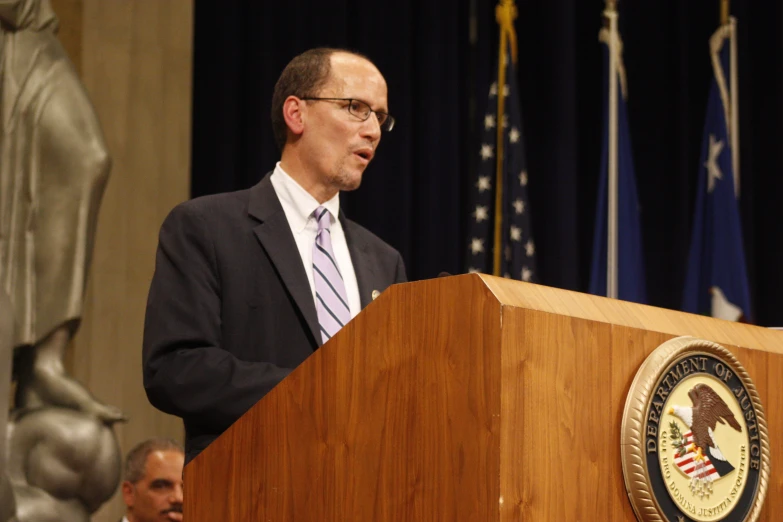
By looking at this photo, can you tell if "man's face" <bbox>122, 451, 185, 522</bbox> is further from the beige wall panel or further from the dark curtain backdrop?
the dark curtain backdrop

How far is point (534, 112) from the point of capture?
7.37 metres

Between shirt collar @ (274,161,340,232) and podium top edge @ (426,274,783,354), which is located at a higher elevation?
shirt collar @ (274,161,340,232)

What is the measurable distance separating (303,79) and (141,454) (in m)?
2.83

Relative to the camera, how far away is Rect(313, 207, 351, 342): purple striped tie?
239 centimetres

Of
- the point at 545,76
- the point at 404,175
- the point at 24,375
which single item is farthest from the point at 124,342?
the point at 545,76

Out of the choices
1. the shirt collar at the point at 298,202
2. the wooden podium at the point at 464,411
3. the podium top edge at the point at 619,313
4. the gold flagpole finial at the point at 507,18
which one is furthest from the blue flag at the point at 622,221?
the wooden podium at the point at 464,411

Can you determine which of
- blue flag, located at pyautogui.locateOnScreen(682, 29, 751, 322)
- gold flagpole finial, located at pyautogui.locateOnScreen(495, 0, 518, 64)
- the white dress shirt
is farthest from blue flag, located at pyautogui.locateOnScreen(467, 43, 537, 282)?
the white dress shirt

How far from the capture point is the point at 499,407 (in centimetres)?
149

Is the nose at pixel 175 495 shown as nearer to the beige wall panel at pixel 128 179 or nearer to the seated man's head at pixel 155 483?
the seated man's head at pixel 155 483

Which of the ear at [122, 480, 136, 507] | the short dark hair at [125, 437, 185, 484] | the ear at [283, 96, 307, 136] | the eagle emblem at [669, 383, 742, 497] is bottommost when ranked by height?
the ear at [122, 480, 136, 507]

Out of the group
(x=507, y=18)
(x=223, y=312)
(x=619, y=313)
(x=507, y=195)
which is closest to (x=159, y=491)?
(x=507, y=195)

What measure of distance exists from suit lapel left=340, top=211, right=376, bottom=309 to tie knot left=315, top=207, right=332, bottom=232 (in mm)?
107

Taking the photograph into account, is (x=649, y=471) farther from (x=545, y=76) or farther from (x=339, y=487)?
(x=545, y=76)

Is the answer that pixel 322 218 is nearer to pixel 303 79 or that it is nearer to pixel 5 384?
pixel 303 79
